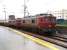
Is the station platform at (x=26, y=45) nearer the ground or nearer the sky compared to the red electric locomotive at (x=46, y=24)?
nearer the ground

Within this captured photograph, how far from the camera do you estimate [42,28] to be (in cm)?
2983

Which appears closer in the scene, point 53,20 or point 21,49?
point 21,49

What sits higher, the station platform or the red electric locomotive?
the red electric locomotive

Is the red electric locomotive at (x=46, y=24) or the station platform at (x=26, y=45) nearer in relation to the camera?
the station platform at (x=26, y=45)

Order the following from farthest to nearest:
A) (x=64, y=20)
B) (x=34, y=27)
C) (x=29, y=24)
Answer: (x=64, y=20)
(x=29, y=24)
(x=34, y=27)

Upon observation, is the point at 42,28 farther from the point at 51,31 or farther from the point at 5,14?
the point at 5,14

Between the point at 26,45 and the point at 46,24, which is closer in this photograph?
the point at 26,45

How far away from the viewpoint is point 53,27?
98.3ft

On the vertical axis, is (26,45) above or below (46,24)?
below

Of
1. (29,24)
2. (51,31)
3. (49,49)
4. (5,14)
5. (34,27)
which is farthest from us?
(5,14)

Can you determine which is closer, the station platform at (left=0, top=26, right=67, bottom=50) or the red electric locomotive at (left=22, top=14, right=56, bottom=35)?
the station platform at (left=0, top=26, right=67, bottom=50)

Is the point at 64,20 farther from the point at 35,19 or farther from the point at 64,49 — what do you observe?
the point at 64,49

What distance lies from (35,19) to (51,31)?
425cm

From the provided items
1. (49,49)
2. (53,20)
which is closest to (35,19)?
(53,20)
